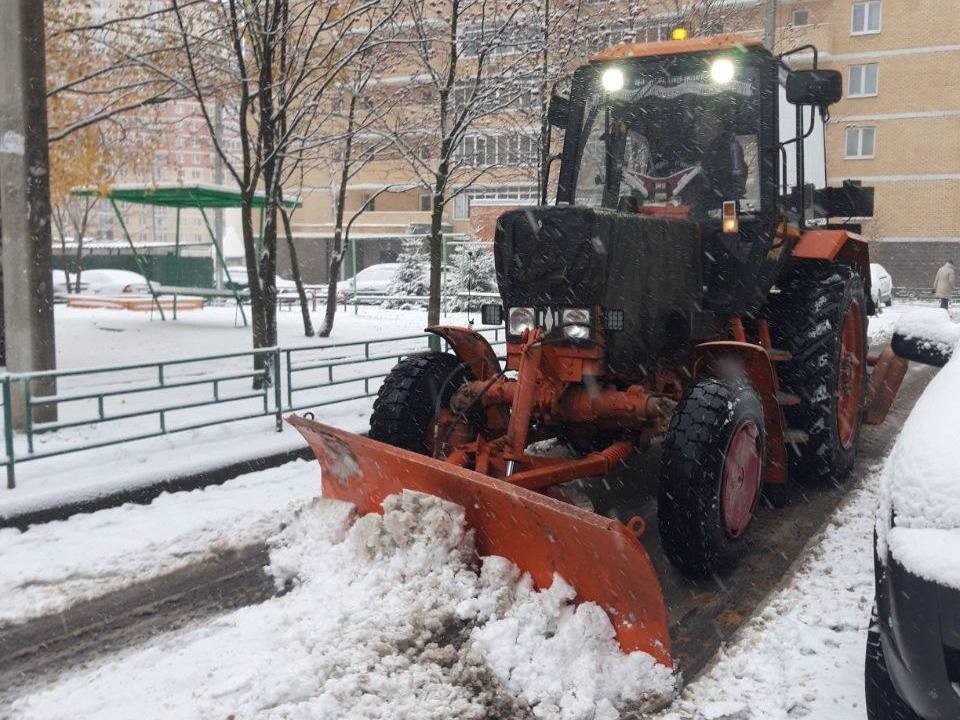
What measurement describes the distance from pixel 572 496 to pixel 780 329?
1944mm

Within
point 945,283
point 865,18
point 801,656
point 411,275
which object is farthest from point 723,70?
point 865,18

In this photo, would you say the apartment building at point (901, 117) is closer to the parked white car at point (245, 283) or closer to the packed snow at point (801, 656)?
the parked white car at point (245, 283)

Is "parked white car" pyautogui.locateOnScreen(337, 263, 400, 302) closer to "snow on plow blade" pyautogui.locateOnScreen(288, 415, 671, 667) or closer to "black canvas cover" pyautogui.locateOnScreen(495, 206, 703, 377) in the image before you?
"black canvas cover" pyautogui.locateOnScreen(495, 206, 703, 377)

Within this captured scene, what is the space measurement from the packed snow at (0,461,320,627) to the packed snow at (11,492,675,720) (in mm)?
895

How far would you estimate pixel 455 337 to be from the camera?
559 cm

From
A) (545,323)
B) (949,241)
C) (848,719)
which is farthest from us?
(949,241)

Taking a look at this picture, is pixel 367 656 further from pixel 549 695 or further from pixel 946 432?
pixel 946 432

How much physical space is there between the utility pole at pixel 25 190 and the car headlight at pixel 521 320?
4609 mm

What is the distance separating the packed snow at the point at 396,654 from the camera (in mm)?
3279

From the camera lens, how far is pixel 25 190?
24.4 feet

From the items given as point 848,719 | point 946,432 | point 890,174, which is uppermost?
point 890,174

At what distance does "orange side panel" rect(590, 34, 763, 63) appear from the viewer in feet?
17.6

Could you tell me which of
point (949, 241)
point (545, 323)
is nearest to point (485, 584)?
point (545, 323)

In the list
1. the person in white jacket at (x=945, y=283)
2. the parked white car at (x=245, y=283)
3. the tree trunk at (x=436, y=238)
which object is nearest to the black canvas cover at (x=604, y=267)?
the tree trunk at (x=436, y=238)
